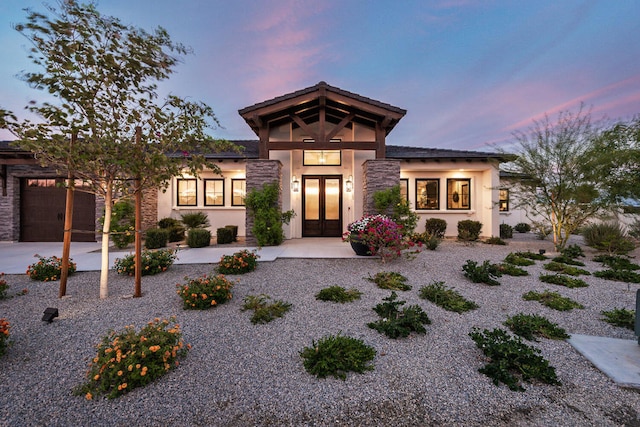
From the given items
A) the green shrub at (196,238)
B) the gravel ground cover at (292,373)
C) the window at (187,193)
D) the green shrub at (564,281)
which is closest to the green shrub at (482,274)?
the gravel ground cover at (292,373)

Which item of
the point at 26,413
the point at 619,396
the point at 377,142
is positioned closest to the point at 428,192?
the point at 377,142

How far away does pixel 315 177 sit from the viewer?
10.5 m

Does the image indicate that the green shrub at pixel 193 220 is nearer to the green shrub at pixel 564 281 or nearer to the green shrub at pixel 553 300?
the green shrub at pixel 553 300

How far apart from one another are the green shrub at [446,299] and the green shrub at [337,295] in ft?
3.76

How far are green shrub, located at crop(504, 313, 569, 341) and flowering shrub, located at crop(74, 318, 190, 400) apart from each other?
3.90 meters

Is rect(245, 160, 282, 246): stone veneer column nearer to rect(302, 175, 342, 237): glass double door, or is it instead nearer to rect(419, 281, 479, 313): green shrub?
rect(302, 175, 342, 237): glass double door

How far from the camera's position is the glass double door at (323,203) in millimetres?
10523

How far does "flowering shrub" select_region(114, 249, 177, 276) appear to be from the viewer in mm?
5195

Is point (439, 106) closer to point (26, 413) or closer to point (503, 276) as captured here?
point (503, 276)


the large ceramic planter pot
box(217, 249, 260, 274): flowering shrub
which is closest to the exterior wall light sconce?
the large ceramic planter pot

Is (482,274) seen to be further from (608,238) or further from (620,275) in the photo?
(608,238)

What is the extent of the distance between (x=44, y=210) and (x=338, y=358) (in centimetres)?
1355

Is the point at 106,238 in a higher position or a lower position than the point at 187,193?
lower

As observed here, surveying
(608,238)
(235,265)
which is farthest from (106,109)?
(608,238)
